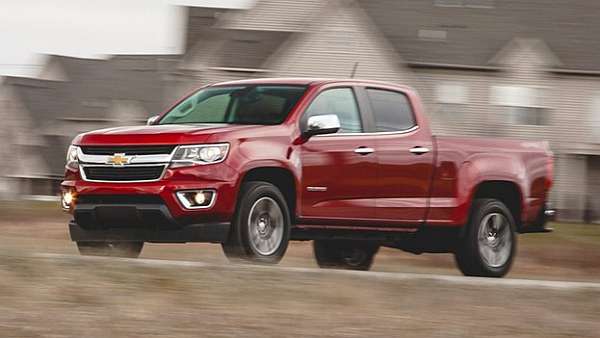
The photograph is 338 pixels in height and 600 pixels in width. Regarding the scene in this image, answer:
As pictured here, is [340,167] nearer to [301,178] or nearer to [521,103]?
[301,178]

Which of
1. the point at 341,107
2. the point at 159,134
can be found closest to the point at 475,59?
the point at 341,107

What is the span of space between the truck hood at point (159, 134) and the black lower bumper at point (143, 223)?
19.2 inches

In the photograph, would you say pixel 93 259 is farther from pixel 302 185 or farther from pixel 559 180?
pixel 559 180

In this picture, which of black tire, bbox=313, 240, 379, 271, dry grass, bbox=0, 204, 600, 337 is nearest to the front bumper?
dry grass, bbox=0, 204, 600, 337

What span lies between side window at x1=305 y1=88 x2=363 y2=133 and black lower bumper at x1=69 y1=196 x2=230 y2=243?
5.35ft

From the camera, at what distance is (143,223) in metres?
11.2

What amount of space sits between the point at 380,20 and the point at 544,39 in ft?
17.9

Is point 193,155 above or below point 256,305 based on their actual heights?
above

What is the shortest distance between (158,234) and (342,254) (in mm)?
3876

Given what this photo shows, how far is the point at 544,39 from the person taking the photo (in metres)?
45.4

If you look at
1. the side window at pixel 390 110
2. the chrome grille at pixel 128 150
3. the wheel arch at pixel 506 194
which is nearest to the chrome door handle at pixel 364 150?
the side window at pixel 390 110

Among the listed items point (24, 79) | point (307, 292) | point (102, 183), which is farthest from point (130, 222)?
point (24, 79)

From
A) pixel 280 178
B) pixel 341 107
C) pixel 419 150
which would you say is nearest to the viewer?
pixel 280 178

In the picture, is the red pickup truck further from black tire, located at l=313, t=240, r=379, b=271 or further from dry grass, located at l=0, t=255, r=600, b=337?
dry grass, located at l=0, t=255, r=600, b=337
